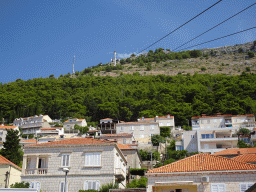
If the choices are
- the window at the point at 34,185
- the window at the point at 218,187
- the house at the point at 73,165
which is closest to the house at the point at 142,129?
the house at the point at 73,165

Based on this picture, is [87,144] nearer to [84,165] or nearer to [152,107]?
[84,165]

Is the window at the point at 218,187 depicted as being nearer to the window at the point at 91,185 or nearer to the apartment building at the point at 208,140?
the window at the point at 91,185

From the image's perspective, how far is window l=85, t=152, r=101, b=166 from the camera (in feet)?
75.4

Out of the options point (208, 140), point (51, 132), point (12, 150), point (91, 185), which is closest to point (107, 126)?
point (51, 132)

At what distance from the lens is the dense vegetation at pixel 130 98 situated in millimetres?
77875

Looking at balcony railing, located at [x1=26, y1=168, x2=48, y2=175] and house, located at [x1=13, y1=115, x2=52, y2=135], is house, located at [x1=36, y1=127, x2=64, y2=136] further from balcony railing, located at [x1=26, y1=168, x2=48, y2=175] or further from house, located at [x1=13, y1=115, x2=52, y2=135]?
balcony railing, located at [x1=26, y1=168, x2=48, y2=175]

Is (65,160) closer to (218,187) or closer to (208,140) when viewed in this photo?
(218,187)

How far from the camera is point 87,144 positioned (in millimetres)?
23453

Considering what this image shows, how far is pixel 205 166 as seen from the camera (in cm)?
1769

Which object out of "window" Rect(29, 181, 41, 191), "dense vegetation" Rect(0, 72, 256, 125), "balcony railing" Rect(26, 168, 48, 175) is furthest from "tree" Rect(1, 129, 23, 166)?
"dense vegetation" Rect(0, 72, 256, 125)

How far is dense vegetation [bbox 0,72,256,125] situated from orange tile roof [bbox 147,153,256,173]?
183 ft

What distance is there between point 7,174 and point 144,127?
40287 millimetres

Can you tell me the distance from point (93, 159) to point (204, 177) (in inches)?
386

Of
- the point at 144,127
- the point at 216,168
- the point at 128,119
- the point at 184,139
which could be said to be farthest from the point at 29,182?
the point at 128,119
